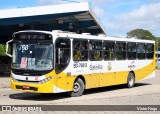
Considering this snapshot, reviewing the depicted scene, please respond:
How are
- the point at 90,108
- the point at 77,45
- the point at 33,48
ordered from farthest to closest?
the point at 77,45 < the point at 33,48 < the point at 90,108

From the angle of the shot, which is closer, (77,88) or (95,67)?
(77,88)

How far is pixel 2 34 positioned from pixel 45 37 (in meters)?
27.8

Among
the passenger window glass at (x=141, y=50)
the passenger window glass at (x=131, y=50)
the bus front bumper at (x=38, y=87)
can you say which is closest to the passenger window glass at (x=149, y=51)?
the passenger window glass at (x=141, y=50)

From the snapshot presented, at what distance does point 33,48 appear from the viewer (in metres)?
Answer: 15.7

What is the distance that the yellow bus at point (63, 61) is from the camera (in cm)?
1536

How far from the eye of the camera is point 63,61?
15992 millimetres

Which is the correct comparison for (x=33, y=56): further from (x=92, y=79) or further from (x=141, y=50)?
(x=141, y=50)

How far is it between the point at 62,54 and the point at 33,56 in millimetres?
1162

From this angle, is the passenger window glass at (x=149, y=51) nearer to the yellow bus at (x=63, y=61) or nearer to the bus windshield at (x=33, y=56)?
the yellow bus at (x=63, y=61)

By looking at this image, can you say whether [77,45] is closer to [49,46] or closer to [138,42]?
[49,46]

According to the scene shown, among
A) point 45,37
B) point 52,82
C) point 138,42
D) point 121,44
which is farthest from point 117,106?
point 138,42

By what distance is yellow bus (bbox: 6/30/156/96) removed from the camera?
15.4 meters

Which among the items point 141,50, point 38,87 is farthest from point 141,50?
point 38,87

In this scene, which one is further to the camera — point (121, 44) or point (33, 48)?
point (121, 44)
